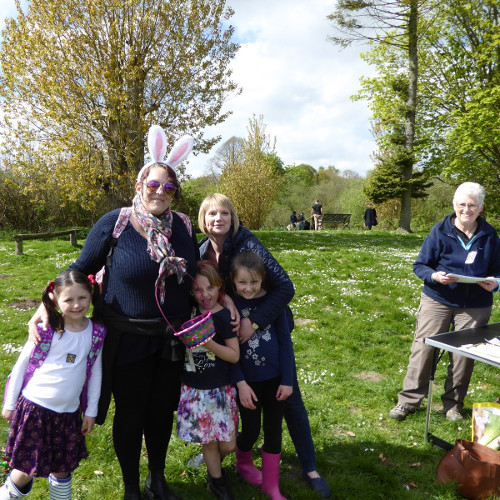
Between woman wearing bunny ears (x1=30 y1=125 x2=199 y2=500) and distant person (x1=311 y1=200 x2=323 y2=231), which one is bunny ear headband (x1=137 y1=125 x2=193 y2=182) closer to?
woman wearing bunny ears (x1=30 y1=125 x2=199 y2=500)

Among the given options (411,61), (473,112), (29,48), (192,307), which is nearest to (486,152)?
(473,112)

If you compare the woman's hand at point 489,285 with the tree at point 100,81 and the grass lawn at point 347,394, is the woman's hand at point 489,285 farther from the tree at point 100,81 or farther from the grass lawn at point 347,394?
the tree at point 100,81

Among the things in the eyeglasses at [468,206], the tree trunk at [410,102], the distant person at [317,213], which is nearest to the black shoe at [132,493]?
the eyeglasses at [468,206]

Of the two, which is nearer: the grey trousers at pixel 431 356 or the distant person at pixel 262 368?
the distant person at pixel 262 368

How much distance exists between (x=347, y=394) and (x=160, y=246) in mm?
3068

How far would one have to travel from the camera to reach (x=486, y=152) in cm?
2392

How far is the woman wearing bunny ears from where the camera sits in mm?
2301

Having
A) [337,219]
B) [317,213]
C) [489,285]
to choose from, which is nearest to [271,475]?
[489,285]

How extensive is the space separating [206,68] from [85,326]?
14.4 meters

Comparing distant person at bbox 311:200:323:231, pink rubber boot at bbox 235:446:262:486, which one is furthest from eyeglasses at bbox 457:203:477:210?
distant person at bbox 311:200:323:231

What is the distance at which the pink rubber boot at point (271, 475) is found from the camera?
8.95 ft

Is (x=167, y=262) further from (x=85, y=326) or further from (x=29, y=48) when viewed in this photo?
(x=29, y=48)

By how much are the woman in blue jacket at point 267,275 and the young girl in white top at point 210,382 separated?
156 millimetres

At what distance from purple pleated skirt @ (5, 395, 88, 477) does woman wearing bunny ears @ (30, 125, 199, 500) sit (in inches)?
9.2
